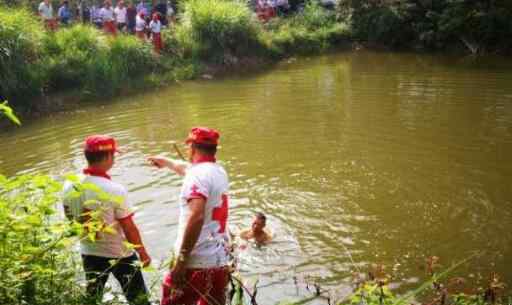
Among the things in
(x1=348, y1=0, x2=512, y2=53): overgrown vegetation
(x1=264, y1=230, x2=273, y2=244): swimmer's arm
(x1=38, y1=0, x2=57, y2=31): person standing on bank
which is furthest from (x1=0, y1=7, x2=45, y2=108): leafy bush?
(x1=348, y1=0, x2=512, y2=53): overgrown vegetation

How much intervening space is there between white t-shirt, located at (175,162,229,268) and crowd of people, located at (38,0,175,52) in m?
17.4

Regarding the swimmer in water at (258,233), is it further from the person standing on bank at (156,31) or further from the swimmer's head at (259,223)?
the person standing on bank at (156,31)

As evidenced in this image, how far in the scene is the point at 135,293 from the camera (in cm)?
466

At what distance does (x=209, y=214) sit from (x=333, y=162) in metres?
7.31

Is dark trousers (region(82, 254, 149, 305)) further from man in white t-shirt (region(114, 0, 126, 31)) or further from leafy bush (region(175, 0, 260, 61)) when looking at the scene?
man in white t-shirt (region(114, 0, 126, 31))

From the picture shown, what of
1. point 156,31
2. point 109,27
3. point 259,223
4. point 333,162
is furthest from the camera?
point 109,27

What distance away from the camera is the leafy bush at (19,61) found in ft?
53.2

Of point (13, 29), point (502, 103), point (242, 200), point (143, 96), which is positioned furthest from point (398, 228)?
point (13, 29)

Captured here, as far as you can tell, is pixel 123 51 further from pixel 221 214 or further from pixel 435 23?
pixel 221 214

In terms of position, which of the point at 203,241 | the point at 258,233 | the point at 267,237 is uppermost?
the point at 203,241

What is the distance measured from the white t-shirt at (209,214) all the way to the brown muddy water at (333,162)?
2.53m

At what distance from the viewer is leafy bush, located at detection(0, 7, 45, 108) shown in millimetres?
16219

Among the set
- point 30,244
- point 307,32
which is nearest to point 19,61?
point 307,32

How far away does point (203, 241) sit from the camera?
4.27 m
